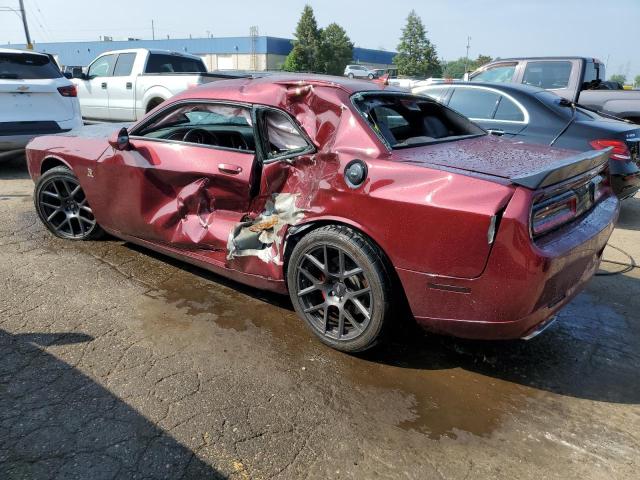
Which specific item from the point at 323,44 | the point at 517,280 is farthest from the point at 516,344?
the point at 323,44

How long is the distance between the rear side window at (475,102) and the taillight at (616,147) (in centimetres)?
121

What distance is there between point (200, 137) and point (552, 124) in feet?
13.3

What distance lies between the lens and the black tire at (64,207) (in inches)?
178

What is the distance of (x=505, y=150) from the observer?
3191 millimetres

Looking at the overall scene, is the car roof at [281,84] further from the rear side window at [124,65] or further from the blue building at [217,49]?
the blue building at [217,49]

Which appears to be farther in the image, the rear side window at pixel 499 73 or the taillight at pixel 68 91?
the rear side window at pixel 499 73

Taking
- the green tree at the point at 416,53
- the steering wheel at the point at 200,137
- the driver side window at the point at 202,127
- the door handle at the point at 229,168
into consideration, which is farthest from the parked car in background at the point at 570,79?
the green tree at the point at 416,53

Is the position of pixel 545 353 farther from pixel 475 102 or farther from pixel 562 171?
pixel 475 102

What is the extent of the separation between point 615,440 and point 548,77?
7296 millimetres

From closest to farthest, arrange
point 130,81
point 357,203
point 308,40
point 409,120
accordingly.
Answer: point 357,203
point 409,120
point 130,81
point 308,40

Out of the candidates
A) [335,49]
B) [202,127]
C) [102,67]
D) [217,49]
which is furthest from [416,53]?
[202,127]

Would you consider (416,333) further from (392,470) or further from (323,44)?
(323,44)

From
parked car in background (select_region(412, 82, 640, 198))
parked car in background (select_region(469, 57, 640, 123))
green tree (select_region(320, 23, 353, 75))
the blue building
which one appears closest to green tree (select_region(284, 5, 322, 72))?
green tree (select_region(320, 23, 353, 75))

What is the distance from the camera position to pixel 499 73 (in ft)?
28.8
